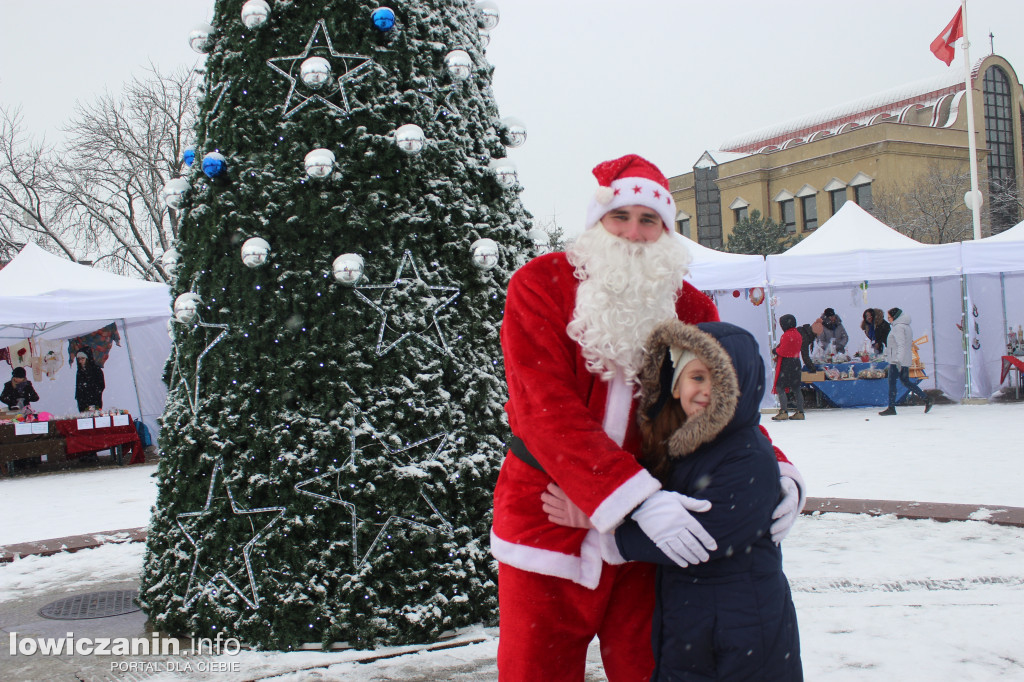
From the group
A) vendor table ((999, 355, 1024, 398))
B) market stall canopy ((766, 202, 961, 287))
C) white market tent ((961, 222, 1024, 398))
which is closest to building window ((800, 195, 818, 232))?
white market tent ((961, 222, 1024, 398))

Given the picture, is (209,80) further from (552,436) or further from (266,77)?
(552,436)

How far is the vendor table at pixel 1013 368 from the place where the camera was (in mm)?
13672

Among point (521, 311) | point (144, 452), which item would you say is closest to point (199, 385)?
point (521, 311)

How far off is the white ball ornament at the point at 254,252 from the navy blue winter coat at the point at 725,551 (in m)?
1.98

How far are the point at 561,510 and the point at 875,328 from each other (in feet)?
45.0

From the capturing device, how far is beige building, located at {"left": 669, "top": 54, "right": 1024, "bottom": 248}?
39500 millimetres

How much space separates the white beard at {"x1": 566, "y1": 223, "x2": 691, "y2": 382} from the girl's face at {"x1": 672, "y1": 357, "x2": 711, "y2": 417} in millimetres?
139

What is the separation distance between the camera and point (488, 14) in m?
3.89

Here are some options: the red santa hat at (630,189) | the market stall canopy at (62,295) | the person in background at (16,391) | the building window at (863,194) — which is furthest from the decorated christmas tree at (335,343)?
the building window at (863,194)

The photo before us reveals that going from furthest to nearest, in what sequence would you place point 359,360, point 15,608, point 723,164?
point 723,164 → point 15,608 → point 359,360

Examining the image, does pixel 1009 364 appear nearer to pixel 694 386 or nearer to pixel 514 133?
pixel 514 133

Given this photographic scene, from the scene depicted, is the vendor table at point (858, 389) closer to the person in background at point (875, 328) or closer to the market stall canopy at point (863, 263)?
the person in background at point (875, 328)

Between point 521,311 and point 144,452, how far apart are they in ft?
42.4

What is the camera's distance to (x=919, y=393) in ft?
43.4
